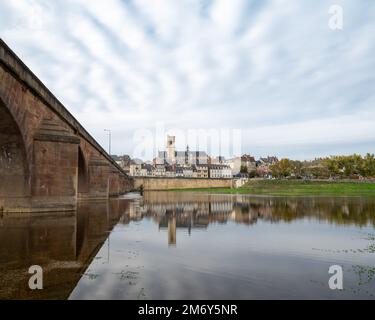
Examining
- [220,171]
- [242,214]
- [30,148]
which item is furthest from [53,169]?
[220,171]

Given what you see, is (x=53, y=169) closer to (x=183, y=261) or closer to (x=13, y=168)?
(x=13, y=168)

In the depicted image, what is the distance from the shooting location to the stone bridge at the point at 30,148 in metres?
18.4

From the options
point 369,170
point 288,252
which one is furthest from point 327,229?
point 369,170

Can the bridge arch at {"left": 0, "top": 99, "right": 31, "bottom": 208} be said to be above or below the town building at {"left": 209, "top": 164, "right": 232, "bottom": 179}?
below

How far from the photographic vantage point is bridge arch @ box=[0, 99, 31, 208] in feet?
65.5

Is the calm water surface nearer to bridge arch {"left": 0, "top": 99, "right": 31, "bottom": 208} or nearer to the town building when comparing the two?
bridge arch {"left": 0, "top": 99, "right": 31, "bottom": 208}

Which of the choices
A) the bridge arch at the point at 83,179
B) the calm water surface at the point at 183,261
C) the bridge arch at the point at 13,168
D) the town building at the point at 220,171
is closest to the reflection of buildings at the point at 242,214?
the calm water surface at the point at 183,261

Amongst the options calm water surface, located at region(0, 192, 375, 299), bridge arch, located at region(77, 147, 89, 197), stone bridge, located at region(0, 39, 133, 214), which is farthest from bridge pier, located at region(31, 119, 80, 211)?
bridge arch, located at region(77, 147, 89, 197)

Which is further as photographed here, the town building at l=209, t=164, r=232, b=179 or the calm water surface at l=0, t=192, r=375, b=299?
the town building at l=209, t=164, r=232, b=179

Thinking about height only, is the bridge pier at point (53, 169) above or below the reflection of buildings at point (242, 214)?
above

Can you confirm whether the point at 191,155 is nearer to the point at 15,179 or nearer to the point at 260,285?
the point at 15,179

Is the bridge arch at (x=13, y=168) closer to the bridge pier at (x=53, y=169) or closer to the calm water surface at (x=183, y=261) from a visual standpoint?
the bridge pier at (x=53, y=169)

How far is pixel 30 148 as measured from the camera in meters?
21.3

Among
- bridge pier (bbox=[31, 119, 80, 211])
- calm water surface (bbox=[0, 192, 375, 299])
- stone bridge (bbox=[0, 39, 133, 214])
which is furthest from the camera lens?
bridge pier (bbox=[31, 119, 80, 211])
